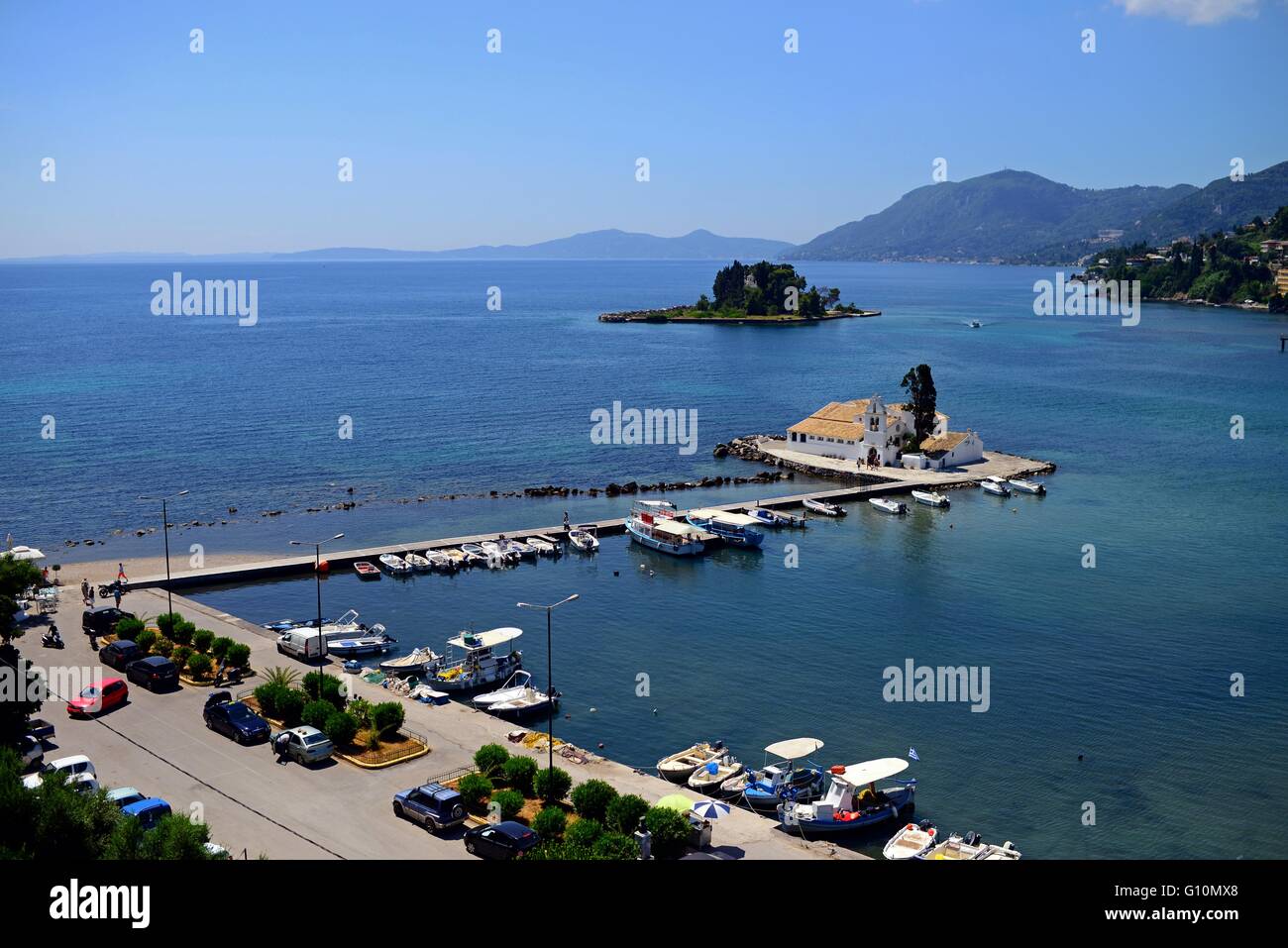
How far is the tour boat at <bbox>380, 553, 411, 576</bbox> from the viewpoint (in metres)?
56.8

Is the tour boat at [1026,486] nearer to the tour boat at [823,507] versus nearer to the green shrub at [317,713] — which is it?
the tour boat at [823,507]

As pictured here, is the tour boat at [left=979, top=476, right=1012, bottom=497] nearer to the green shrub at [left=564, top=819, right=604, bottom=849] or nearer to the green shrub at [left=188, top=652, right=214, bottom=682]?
the green shrub at [left=188, top=652, right=214, bottom=682]

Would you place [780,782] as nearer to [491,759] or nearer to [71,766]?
[491,759]

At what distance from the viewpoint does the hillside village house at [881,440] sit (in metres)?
82.4

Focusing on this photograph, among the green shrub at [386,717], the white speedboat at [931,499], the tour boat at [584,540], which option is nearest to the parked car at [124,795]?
the green shrub at [386,717]

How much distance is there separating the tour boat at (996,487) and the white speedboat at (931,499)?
357 centimetres

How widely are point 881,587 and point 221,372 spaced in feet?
342

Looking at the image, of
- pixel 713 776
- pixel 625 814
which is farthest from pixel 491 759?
pixel 713 776

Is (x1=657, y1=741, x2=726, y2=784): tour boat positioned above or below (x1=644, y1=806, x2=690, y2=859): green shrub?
below

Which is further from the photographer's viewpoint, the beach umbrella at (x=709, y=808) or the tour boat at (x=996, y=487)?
the tour boat at (x=996, y=487)

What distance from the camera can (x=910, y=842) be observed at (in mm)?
29641

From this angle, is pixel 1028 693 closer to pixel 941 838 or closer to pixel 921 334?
pixel 941 838

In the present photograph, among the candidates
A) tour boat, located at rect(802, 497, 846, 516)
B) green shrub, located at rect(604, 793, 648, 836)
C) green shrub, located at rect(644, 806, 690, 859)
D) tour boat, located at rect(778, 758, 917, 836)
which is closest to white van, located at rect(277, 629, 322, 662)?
green shrub, located at rect(604, 793, 648, 836)

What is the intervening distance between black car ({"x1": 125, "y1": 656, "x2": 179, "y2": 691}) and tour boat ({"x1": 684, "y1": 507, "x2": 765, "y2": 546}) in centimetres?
3270
